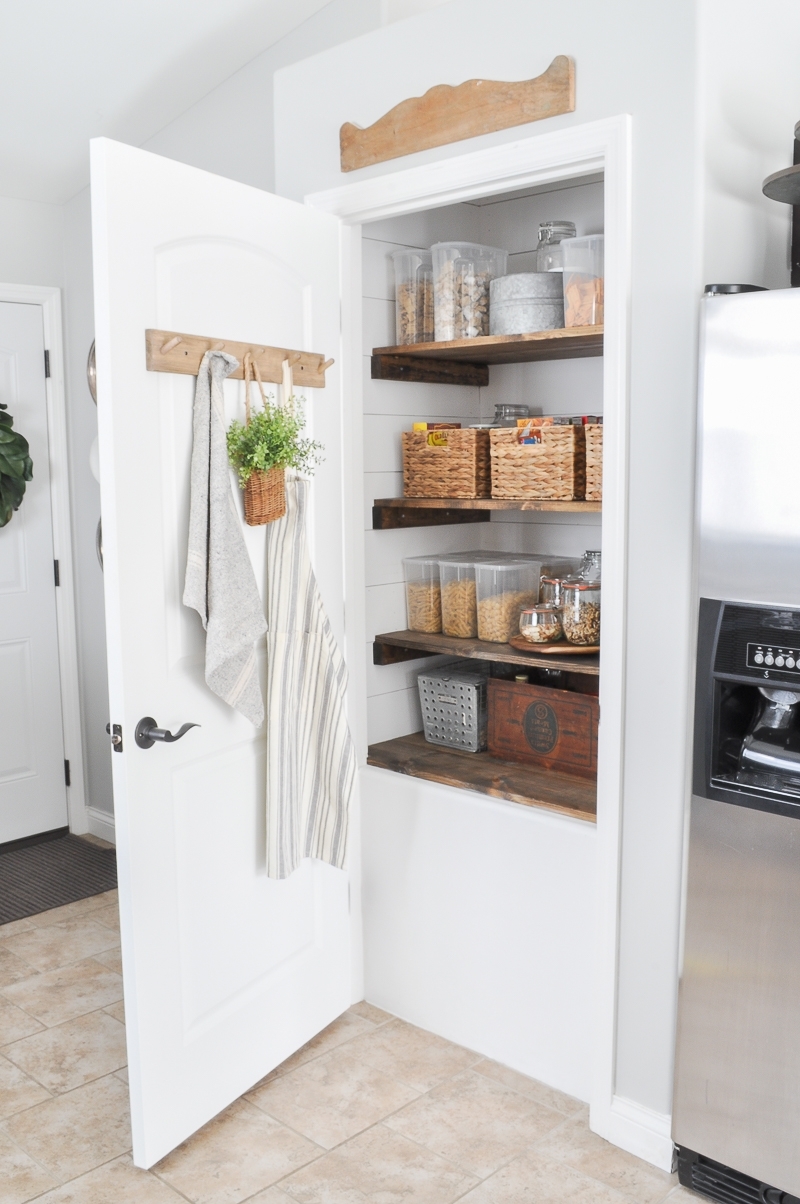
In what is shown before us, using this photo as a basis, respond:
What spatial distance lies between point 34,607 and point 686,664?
2783 mm

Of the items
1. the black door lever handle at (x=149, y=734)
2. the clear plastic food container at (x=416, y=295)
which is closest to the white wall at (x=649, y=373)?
the clear plastic food container at (x=416, y=295)

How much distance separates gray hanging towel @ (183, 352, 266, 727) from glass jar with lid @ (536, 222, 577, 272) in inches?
31.3

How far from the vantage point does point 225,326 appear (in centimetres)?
213

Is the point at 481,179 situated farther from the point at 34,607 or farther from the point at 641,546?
the point at 34,607

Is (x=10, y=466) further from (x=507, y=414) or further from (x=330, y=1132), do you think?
(x=330, y=1132)

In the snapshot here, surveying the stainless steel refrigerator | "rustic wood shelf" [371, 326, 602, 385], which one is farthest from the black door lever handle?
"rustic wood shelf" [371, 326, 602, 385]

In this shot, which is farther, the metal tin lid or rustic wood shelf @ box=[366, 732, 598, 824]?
rustic wood shelf @ box=[366, 732, 598, 824]

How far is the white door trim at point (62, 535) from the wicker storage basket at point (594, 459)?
2361mm

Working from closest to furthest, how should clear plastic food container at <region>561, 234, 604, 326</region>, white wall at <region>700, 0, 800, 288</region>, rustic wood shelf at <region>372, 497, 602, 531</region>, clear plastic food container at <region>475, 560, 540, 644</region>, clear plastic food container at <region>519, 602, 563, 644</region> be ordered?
1. white wall at <region>700, 0, 800, 288</region>
2. clear plastic food container at <region>561, 234, 604, 326</region>
3. rustic wood shelf at <region>372, 497, 602, 531</region>
4. clear plastic food container at <region>519, 602, 563, 644</region>
5. clear plastic food container at <region>475, 560, 540, 644</region>

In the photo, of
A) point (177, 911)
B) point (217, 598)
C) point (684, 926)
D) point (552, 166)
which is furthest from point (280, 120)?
point (684, 926)

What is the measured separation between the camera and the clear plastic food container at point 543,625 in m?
2.47

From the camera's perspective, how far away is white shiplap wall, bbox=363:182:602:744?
265 cm

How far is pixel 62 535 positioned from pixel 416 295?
1971 millimetres

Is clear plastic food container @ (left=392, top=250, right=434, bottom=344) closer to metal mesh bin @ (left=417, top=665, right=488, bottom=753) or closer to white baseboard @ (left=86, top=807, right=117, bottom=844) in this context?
metal mesh bin @ (left=417, top=665, right=488, bottom=753)
